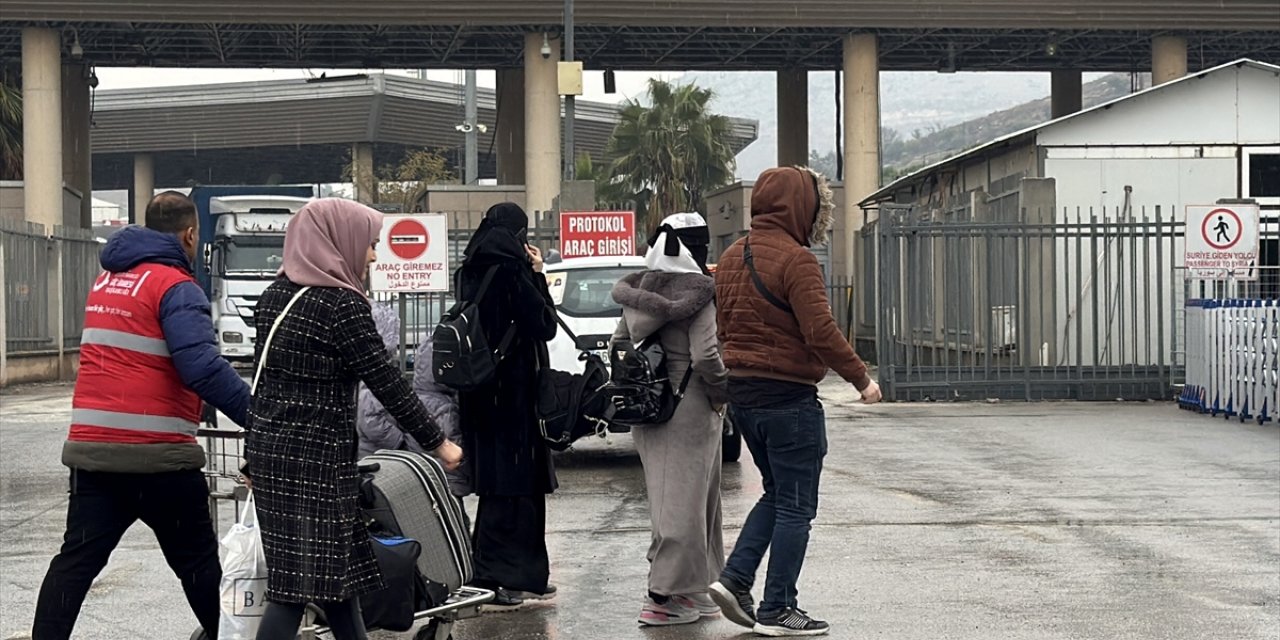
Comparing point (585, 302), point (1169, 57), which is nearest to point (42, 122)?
point (1169, 57)

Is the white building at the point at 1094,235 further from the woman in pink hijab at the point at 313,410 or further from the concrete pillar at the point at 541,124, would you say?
the concrete pillar at the point at 541,124

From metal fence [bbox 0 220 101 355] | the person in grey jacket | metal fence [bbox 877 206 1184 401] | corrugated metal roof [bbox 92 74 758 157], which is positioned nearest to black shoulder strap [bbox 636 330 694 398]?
the person in grey jacket

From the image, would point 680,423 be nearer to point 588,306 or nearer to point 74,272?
point 588,306

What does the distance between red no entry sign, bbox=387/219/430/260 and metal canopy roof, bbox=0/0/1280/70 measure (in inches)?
848

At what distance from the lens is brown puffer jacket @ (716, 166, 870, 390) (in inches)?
284

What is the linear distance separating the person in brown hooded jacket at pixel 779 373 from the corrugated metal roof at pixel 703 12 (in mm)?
30992

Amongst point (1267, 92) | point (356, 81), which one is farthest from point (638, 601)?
point (356, 81)

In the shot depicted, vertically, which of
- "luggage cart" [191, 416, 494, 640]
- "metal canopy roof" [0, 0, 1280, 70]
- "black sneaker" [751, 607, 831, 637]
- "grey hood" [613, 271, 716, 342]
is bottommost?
"black sneaker" [751, 607, 831, 637]

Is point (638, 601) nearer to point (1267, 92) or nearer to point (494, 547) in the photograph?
point (494, 547)

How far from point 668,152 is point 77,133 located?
17.3 metres

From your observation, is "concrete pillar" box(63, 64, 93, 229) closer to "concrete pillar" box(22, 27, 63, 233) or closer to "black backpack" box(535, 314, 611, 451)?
"concrete pillar" box(22, 27, 63, 233)

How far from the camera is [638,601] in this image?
844 cm

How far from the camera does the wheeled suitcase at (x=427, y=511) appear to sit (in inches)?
245

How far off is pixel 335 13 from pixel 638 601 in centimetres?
3117
